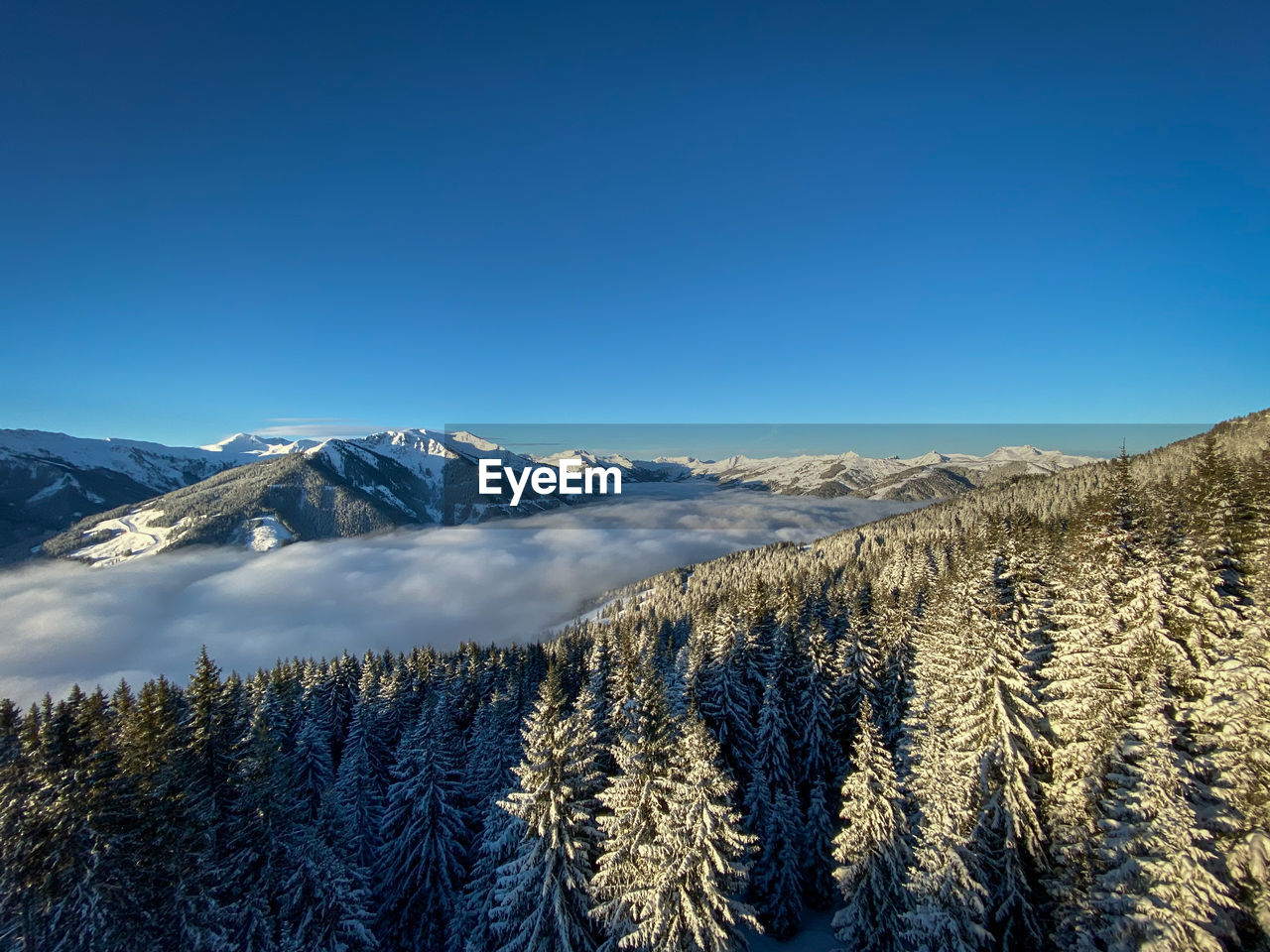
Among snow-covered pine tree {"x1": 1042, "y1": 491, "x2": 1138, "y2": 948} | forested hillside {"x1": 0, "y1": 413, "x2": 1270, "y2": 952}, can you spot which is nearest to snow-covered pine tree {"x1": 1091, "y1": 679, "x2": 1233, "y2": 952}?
forested hillside {"x1": 0, "y1": 413, "x2": 1270, "y2": 952}

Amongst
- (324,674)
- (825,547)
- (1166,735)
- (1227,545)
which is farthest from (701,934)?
(825,547)

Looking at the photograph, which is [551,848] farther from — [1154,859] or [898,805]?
[1154,859]

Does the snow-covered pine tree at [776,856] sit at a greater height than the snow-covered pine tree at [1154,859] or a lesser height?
lesser

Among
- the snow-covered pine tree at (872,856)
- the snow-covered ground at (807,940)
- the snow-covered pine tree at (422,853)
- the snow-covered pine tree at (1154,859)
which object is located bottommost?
→ the snow-covered ground at (807,940)

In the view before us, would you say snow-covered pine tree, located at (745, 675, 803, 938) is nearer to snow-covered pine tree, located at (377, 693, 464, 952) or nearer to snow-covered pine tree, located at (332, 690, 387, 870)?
snow-covered pine tree, located at (377, 693, 464, 952)

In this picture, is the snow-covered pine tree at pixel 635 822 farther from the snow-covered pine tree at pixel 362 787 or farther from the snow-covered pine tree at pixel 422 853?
the snow-covered pine tree at pixel 362 787

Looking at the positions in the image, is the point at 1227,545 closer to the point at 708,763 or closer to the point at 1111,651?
the point at 1111,651

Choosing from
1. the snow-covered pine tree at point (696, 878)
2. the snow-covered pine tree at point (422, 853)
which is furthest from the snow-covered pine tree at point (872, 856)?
the snow-covered pine tree at point (422, 853)
